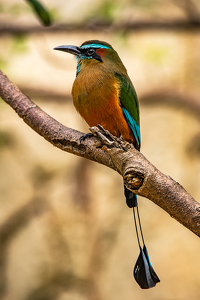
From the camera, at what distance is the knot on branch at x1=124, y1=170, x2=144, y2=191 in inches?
47.8

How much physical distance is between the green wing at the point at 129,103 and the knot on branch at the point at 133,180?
32.9 inches

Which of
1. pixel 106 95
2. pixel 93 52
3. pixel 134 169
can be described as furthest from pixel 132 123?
pixel 134 169

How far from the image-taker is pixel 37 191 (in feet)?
12.6

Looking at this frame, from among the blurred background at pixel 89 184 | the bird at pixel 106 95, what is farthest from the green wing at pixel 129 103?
the blurred background at pixel 89 184

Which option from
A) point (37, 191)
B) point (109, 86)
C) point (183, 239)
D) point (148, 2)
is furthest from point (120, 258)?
point (148, 2)

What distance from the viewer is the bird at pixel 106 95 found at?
1.89 m

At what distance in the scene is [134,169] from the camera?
3.96 feet

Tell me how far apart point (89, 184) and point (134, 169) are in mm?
2651

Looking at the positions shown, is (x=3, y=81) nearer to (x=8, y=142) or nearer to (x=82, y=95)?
(x=82, y=95)

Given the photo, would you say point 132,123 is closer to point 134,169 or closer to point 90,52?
point 90,52

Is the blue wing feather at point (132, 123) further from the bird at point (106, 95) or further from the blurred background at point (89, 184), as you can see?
the blurred background at point (89, 184)

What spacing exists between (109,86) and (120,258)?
2.54 meters

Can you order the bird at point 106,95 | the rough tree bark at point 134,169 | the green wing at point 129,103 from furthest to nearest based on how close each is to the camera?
the green wing at point 129,103
the bird at point 106,95
the rough tree bark at point 134,169

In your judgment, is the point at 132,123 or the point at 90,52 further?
the point at 90,52
